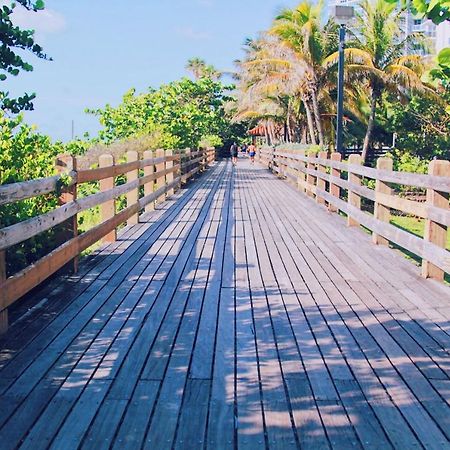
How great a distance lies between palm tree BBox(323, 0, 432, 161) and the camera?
30.0m

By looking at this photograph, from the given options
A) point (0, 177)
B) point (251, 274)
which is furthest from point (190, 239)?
point (0, 177)


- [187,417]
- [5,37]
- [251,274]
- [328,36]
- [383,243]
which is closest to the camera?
[187,417]

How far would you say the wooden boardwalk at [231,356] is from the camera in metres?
2.91

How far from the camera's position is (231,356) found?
Result: 153 inches

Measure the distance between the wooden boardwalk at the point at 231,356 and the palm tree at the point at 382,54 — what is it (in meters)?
24.8

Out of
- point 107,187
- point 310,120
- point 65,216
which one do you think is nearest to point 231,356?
point 65,216

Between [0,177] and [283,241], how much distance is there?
435 centimetres

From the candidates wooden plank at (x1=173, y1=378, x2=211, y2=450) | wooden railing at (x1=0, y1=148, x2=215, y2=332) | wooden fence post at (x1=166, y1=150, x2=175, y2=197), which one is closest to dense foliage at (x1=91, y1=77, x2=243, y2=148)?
wooden fence post at (x1=166, y1=150, x2=175, y2=197)

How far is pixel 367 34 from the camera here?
3155 cm

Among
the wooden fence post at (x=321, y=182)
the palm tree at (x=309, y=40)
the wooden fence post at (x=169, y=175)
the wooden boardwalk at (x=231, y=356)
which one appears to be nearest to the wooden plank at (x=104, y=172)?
the wooden boardwalk at (x=231, y=356)

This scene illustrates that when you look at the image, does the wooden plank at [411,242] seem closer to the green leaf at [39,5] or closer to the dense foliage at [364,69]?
the green leaf at [39,5]

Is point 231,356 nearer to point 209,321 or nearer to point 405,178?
point 209,321

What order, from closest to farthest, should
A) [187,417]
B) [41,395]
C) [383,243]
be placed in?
[187,417], [41,395], [383,243]

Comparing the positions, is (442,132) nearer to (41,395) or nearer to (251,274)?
(251,274)
